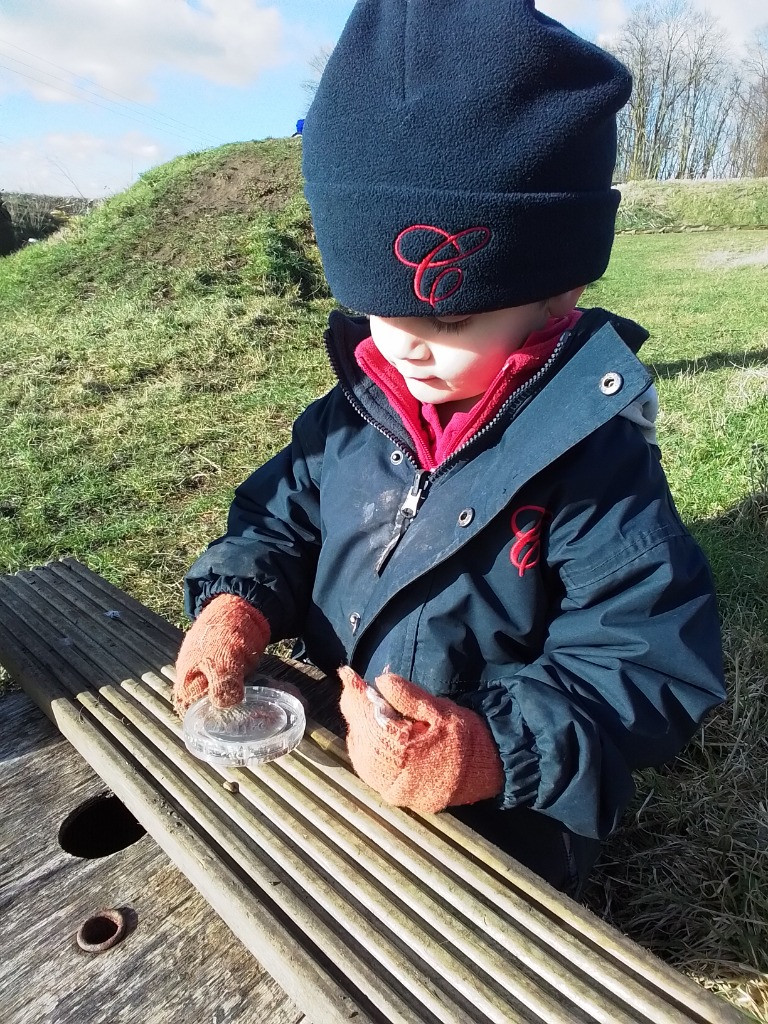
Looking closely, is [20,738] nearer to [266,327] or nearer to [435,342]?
[435,342]

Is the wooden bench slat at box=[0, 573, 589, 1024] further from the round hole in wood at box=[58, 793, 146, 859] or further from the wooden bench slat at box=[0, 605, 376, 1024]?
the round hole in wood at box=[58, 793, 146, 859]

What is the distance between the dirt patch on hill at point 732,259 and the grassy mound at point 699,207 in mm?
4364

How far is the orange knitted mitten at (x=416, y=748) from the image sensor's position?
1.21 meters

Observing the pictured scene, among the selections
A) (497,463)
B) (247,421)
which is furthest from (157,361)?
(497,463)

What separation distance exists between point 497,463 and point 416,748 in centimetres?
54

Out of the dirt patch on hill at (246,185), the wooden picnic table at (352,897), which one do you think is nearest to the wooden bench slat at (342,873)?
the wooden picnic table at (352,897)

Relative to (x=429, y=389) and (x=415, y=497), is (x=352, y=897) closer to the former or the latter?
(x=415, y=497)

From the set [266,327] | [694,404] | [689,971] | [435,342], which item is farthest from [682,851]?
[266,327]

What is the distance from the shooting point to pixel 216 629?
161cm

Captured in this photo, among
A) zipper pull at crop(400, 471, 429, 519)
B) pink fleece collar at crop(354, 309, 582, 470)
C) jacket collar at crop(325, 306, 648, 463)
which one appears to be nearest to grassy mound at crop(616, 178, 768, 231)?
jacket collar at crop(325, 306, 648, 463)

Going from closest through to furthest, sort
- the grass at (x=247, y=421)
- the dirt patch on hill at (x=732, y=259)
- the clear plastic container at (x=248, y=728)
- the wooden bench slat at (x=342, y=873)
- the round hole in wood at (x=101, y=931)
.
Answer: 1. the wooden bench slat at (x=342, y=873)
2. the round hole in wood at (x=101, y=931)
3. the clear plastic container at (x=248, y=728)
4. the grass at (x=247, y=421)
5. the dirt patch on hill at (x=732, y=259)

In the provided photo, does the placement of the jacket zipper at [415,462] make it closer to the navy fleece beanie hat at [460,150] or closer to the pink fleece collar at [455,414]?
the pink fleece collar at [455,414]

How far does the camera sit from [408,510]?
5.39 feet

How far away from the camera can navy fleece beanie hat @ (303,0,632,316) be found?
1.26m
